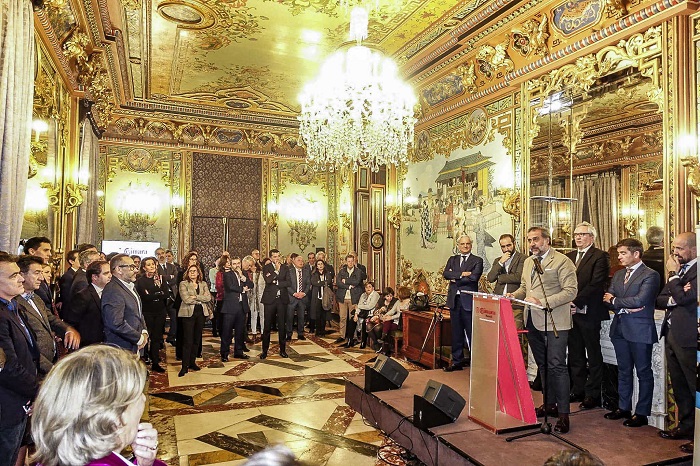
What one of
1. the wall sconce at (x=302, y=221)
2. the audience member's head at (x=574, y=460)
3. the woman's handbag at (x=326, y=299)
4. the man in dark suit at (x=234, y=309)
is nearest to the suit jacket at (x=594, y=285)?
the audience member's head at (x=574, y=460)

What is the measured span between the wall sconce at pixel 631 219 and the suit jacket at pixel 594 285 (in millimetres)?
603

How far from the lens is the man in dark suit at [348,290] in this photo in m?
9.52

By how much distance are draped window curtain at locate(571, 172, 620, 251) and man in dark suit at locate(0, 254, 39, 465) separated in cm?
539

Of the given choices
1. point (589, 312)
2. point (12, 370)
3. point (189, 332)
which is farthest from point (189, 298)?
point (589, 312)

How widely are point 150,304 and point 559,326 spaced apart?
214 inches

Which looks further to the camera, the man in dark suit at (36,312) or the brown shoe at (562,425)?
the brown shoe at (562,425)

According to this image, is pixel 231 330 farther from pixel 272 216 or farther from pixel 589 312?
pixel 272 216

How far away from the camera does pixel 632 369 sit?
4.50m

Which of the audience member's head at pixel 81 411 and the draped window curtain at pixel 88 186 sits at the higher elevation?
the draped window curtain at pixel 88 186

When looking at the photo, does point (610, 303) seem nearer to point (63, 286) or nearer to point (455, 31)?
point (455, 31)

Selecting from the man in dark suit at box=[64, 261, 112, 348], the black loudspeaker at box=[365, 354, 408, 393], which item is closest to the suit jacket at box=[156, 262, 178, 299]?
the man in dark suit at box=[64, 261, 112, 348]

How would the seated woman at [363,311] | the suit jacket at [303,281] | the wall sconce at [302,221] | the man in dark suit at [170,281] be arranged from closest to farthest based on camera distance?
the man in dark suit at [170,281] → the seated woman at [363,311] → the suit jacket at [303,281] → the wall sconce at [302,221]

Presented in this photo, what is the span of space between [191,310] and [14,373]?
3.87 m

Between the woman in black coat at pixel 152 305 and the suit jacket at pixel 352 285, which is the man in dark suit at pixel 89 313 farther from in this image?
the suit jacket at pixel 352 285
